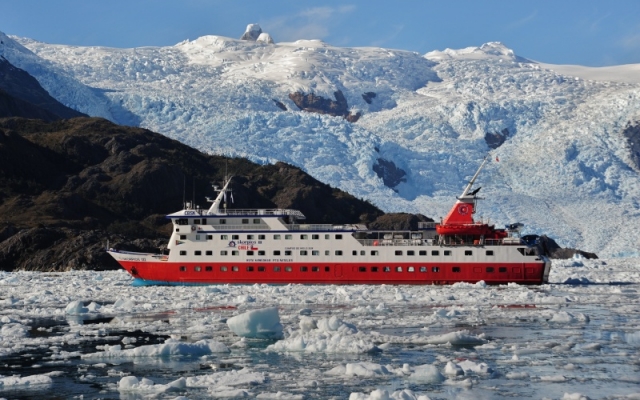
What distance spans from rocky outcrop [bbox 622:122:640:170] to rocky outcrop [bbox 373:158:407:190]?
30.0m

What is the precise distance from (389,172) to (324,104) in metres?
32.3

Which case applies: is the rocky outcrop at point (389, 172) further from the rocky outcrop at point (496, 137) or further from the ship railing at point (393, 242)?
the ship railing at point (393, 242)

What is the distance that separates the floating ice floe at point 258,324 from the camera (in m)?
24.4

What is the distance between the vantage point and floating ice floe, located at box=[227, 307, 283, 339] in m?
24.4

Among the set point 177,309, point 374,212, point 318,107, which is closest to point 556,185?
point 374,212

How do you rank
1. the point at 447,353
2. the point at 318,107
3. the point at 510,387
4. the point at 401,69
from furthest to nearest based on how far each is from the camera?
the point at 401,69, the point at 318,107, the point at 447,353, the point at 510,387

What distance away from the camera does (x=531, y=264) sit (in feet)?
158

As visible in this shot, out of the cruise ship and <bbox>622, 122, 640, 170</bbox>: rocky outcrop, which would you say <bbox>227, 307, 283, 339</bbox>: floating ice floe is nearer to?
the cruise ship

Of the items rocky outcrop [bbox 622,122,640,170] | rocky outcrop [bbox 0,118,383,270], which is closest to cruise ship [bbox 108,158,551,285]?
rocky outcrop [bbox 0,118,383,270]

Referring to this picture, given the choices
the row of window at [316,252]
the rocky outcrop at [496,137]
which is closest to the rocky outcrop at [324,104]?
the rocky outcrop at [496,137]

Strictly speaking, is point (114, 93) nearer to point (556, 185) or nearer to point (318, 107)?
point (318, 107)

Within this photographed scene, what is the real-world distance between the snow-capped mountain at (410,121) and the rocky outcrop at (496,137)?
0.65ft

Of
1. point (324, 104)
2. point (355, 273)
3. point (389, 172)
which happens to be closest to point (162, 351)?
point (355, 273)

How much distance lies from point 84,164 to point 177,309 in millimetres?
75123
